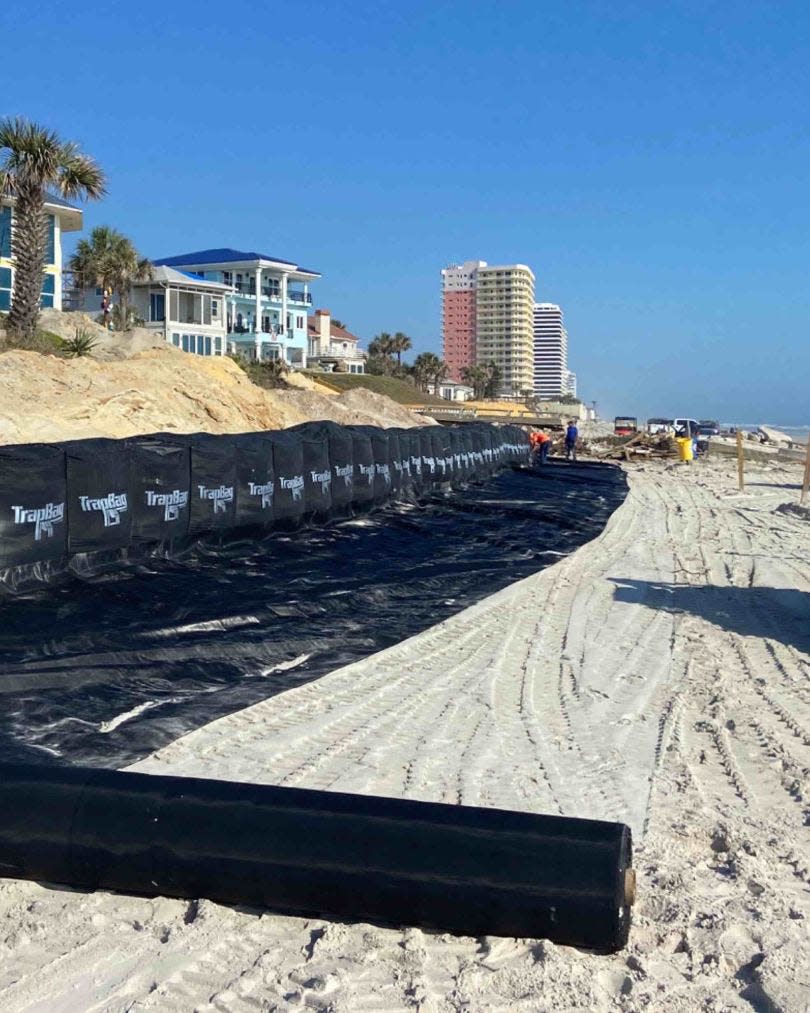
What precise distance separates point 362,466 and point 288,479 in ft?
10.5

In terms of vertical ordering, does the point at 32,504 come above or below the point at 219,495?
above

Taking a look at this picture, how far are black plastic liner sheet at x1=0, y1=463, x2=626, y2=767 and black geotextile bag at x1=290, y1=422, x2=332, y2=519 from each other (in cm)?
29

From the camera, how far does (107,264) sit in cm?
4956

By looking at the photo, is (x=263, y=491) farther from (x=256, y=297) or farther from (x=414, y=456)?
(x=256, y=297)

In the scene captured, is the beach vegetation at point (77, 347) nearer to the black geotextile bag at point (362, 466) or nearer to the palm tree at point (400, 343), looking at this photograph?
the black geotextile bag at point (362, 466)

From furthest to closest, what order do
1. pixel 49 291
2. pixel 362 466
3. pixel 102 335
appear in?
pixel 49 291 → pixel 102 335 → pixel 362 466

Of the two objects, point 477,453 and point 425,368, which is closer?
point 477,453

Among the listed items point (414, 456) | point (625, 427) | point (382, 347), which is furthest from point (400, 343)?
point (414, 456)

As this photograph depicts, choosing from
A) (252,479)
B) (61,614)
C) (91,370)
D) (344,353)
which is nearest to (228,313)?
(344,353)

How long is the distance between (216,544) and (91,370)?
1140 cm

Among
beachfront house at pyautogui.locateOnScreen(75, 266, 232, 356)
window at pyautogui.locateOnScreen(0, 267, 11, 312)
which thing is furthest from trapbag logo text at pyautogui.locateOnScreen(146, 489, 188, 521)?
beachfront house at pyautogui.locateOnScreen(75, 266, 232, 356)

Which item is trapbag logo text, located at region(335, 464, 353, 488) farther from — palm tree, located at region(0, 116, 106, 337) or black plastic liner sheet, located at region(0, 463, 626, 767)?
palm tree, located at region(0, 116, 106, 337)

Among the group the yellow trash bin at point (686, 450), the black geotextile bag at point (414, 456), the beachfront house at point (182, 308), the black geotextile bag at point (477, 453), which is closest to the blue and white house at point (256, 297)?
the beachfront house at point (182, 308)

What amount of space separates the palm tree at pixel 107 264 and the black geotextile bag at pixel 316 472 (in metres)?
35.2
